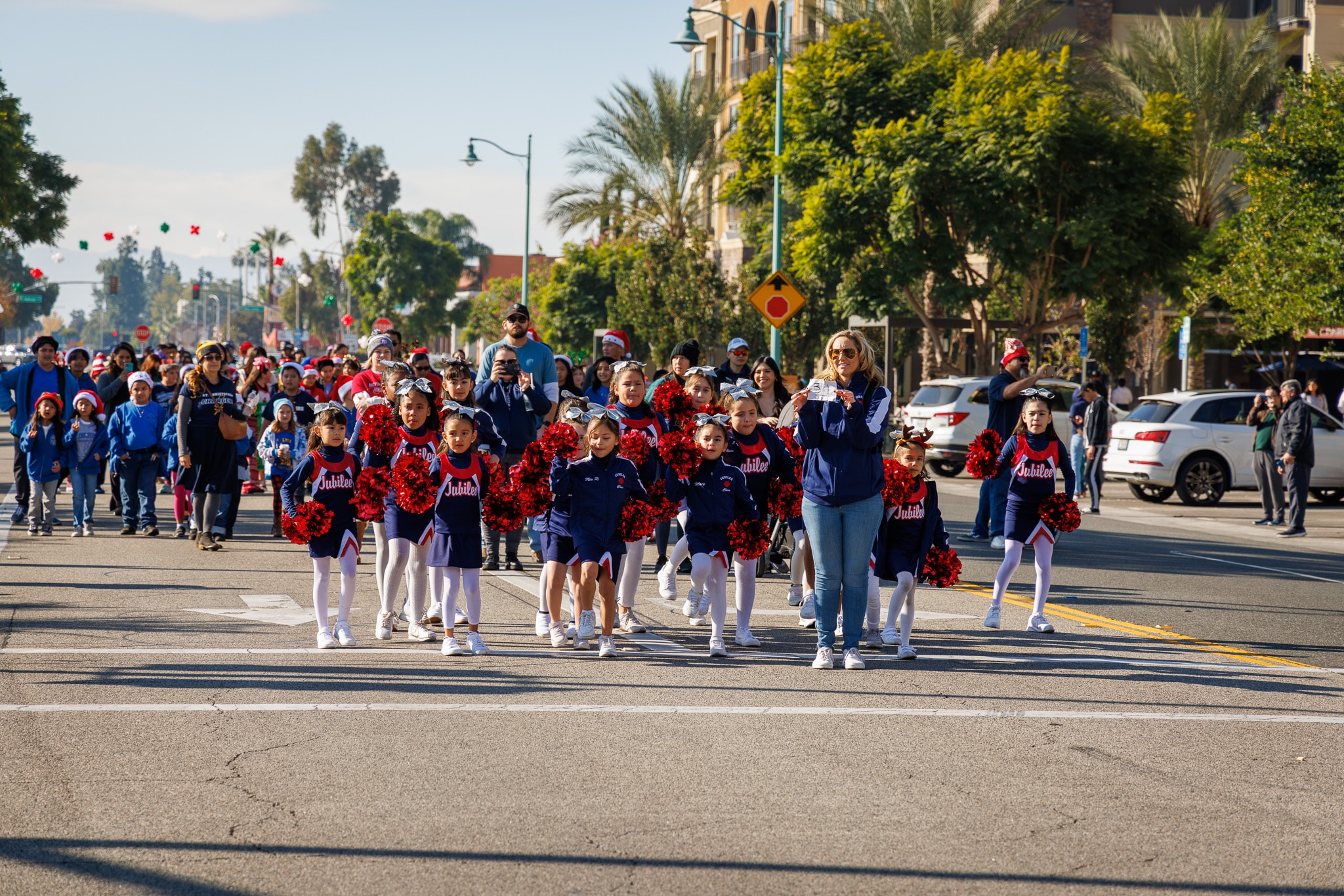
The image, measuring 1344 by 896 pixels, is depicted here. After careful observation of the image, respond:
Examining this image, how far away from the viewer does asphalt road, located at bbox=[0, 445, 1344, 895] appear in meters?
4.91

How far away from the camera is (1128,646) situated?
967 cm

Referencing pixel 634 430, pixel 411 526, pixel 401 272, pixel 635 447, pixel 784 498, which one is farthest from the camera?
pixel 401 272

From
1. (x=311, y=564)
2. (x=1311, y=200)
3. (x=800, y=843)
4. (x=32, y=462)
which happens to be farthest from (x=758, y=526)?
(x=1311, y=200)

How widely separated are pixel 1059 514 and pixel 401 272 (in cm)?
6966

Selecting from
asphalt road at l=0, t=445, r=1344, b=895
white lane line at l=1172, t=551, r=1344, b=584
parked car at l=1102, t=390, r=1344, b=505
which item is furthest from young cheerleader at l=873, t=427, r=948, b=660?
parked car at l=1102, t=390, r=1344, b=505

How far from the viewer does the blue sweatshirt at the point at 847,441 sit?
322 inches

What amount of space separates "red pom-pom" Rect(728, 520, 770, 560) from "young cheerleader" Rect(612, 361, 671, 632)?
24.0 inches

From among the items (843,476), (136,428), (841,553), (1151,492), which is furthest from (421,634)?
(1151,492)

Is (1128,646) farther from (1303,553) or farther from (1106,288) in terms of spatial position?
(1106,288)

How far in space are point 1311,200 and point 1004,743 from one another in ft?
70.8

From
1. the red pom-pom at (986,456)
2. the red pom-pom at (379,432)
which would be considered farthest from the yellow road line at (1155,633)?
the red pom-pom at (379,432)

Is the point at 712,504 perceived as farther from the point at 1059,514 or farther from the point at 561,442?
the point at 1059,514

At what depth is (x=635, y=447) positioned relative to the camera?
920 centimetres

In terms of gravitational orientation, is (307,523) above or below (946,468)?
below
